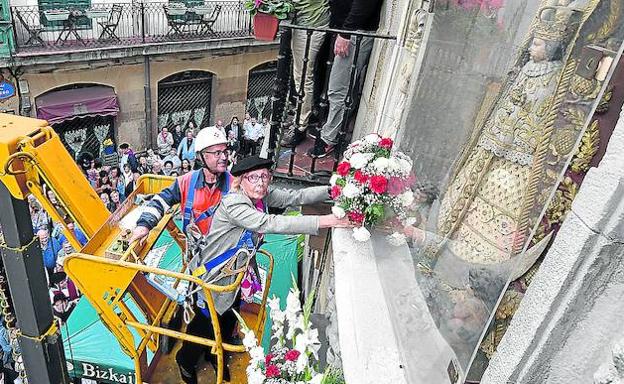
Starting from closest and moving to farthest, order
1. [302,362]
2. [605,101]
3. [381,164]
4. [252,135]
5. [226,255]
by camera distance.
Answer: [605,101] → [302,362] → [381,164] → [226,255] → [252,135]

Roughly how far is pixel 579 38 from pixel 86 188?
3.63 m

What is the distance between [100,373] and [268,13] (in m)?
4.32

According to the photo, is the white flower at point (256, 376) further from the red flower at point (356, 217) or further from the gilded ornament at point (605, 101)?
the gilded ornament at point (605, 101)

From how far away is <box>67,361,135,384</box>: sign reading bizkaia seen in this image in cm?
562

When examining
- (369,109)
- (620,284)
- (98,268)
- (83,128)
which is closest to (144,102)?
(83,128)

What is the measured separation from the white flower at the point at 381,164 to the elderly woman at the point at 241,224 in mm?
469

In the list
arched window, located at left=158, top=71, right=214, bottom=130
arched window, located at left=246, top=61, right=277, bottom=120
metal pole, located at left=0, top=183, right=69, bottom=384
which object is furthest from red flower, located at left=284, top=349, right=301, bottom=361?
arched window, located at left=246, top=61, right=277, bottom=120

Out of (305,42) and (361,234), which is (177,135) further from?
(361,234)

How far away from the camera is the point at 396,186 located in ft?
12.1

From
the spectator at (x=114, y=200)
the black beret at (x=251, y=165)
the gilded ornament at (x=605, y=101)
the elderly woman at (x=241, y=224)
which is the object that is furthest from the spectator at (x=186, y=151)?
the gilded ornament at (x=605, y=101)

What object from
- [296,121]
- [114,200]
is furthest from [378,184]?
[114,200]

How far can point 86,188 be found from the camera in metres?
4.27

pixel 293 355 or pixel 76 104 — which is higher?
pixel 293 355

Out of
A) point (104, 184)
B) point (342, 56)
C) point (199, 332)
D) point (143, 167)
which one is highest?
point (342, 56)
